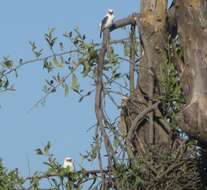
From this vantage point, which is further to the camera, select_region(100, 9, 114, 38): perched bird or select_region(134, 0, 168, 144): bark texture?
select_region(100, 9, 114, 38): perched bird

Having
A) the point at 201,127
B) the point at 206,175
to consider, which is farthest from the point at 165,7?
the point at 201,127

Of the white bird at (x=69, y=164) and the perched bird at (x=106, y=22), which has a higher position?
the perched bird at (x=106, y=22)

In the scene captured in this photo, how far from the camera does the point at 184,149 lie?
9.23m

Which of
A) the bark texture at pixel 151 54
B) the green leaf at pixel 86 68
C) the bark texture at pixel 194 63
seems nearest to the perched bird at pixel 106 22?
the bark texture at pixel 151 54

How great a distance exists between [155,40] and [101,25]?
0.60m

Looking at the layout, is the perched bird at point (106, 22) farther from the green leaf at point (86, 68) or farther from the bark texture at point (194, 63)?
the bark texture at point (194, 63)

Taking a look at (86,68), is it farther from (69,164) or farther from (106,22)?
(106,22)

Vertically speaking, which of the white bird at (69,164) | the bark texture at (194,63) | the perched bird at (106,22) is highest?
the perched bird at (106,22)

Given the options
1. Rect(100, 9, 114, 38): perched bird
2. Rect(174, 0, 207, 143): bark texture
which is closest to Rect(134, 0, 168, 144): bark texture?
Rect(100, 9, 114, 38): perched bird

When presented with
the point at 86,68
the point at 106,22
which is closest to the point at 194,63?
the point at 86,68

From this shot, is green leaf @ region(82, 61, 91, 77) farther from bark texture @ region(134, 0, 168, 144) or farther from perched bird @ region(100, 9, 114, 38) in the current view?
perched bird @ region(100, 9, 114, 38)

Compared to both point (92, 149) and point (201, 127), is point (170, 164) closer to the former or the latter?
point (92, 149)

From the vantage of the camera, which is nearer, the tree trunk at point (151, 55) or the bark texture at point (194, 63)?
the bark texture at point (194, 63)

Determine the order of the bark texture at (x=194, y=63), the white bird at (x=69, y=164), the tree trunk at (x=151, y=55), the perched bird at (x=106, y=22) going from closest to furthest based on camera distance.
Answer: the bark texture at (x=194, y=63)
the white bird at (x=69, y=164)
the tree trunk at (x=151, y=55)
the perched bird at (x=106, y=22)
